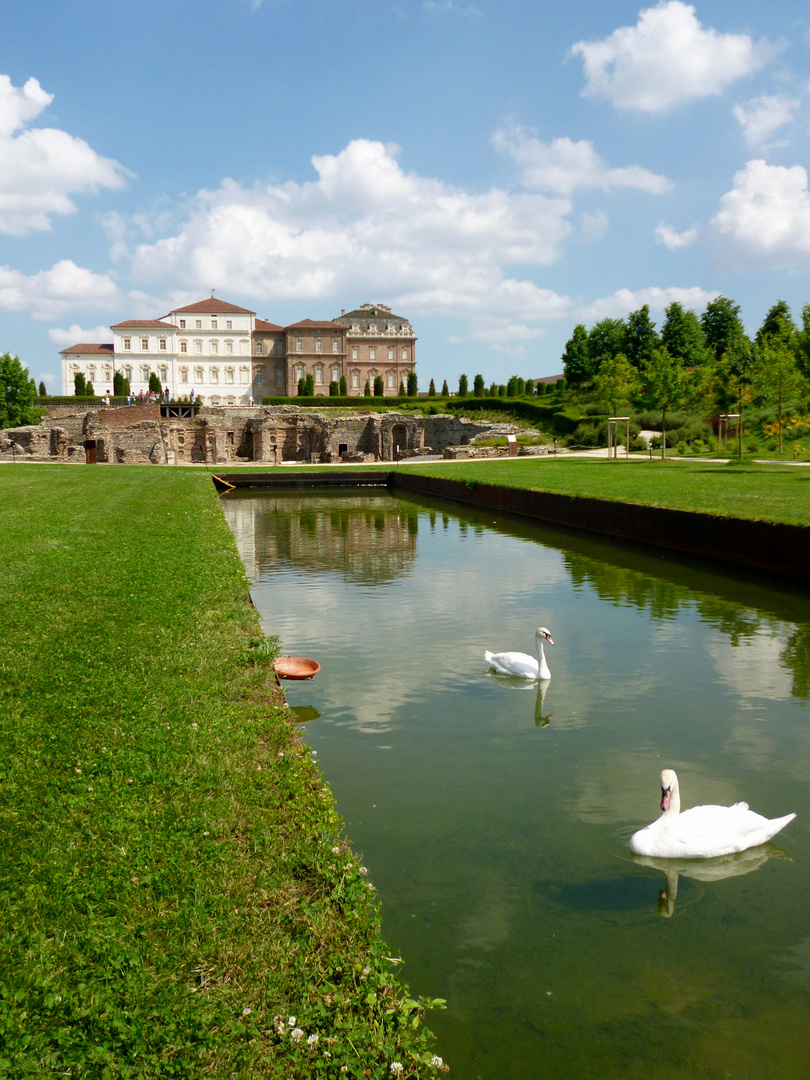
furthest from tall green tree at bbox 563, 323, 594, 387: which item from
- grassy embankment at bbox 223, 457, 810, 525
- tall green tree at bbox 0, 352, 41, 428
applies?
tall green tree at bbox 0, 352, 41, 428

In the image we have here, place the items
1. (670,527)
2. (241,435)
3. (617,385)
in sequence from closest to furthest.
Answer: (670,527), (617,385), (241,435)

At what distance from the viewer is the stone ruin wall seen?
5559 centimetres

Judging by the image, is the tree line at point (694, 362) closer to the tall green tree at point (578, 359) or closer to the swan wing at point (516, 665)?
the tall green tree at point (578, 359)

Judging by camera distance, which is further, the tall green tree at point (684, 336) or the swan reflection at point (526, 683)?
the tall green tree at point (684, 336)

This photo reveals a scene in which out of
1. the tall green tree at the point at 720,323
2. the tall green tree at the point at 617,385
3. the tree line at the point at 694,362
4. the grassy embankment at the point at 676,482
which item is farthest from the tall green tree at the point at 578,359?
the grassy embankment at the point at 676,482

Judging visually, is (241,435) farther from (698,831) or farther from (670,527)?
(698,831)

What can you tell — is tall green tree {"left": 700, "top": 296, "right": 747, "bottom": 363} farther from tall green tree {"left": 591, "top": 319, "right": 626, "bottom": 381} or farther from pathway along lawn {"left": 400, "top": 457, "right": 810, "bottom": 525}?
pathway along lawn {"left": 400, "top": 457, "right": 810, "bottom": 525}

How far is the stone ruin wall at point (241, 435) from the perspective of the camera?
55.6 metres

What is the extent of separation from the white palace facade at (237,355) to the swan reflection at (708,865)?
276 ft

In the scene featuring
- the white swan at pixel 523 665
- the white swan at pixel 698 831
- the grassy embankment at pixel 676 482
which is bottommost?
the white swan at pixel 698 831

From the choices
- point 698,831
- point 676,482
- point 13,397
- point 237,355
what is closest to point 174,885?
point 698,831

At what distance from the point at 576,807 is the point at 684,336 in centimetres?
7250

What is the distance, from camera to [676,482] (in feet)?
85.0

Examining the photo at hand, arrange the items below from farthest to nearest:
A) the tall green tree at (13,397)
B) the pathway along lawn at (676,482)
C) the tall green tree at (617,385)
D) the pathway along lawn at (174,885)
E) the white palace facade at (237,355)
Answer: the white palace facade at (237,355), the tall green tree at (13,397), the tall green tree at (617,385), the pathway along lawn at (676,482), the pathway along lawn at (174,885)
